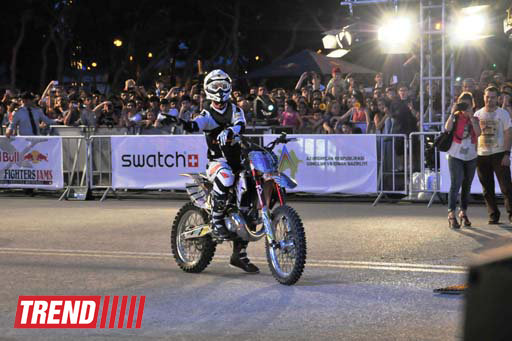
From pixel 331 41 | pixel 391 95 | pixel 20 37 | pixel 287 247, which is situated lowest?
pixel 287 247

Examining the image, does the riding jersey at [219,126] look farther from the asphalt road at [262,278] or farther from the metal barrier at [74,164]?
the metal barrier at [74,164]

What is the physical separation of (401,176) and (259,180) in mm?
8289

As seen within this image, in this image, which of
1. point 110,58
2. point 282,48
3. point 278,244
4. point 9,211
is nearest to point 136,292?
point 278,244

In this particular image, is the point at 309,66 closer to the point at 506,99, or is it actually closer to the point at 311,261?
the point at 506,99

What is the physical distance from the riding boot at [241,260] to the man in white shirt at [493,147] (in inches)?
195

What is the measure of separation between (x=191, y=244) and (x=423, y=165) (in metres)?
7.64

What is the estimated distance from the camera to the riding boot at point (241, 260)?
894 centimetres

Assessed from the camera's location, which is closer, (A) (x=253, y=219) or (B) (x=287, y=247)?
(B) (x=287, y=247)

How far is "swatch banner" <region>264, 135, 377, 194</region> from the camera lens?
16203mm

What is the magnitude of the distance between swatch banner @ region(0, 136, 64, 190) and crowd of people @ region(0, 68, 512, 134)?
1060 mm

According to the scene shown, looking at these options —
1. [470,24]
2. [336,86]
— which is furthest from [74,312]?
[336,86]

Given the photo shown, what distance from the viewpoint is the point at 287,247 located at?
26.3ft

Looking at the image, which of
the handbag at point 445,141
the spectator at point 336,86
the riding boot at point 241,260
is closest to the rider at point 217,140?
the riding boot at point 241,260

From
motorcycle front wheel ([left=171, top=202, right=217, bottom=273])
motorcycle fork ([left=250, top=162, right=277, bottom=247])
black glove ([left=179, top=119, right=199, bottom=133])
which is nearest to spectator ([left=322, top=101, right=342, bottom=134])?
motorcycle front wheel ([left=171, top=202, right=217, bottom=273])
